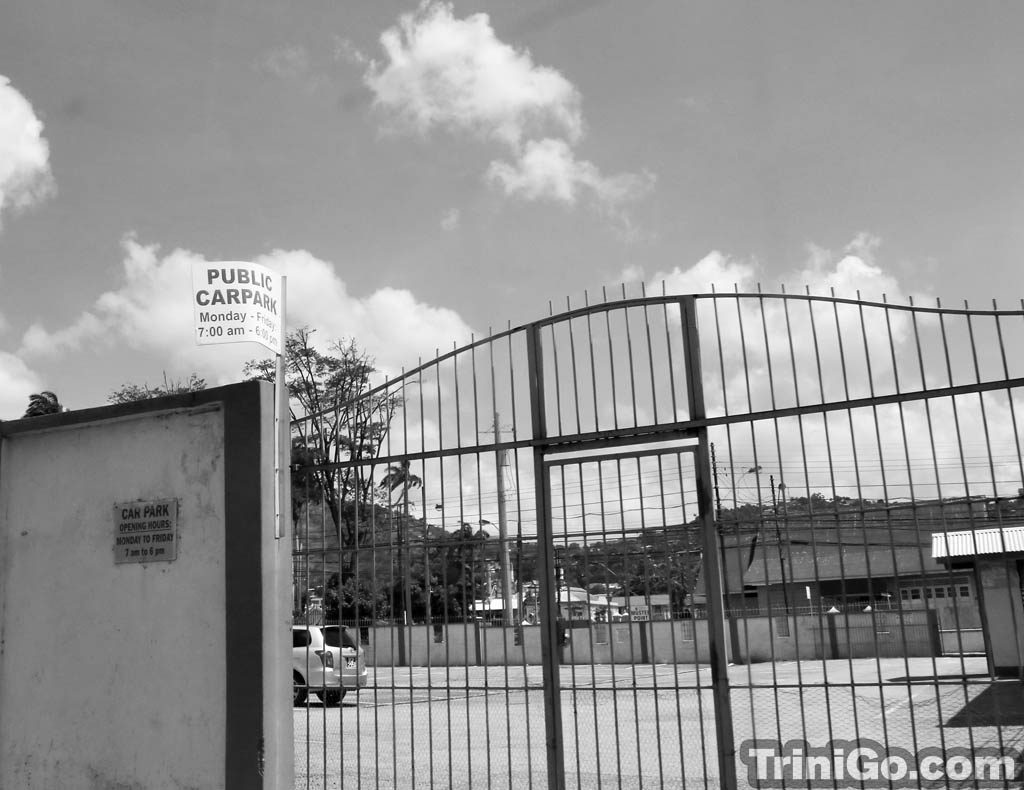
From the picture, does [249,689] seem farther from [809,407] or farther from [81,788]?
[809,407]

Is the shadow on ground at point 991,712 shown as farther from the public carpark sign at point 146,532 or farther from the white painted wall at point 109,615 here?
the public carpark sign at point 146,532

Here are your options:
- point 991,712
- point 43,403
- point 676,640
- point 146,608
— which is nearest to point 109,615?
point 146,608

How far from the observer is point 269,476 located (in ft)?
21.4

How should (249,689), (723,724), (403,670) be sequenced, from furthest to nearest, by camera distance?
(403,670), (249,689), (723,724)

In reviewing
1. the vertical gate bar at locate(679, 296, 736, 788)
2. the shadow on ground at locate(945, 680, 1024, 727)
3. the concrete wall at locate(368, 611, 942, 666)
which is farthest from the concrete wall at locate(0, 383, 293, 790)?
the shadow on ground at locate(945, 680, 1024, 727)

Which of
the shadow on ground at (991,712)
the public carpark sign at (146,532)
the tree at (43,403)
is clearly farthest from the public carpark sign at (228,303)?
the tree at (43,403)

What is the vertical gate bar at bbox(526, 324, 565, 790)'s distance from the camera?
5.79 metres

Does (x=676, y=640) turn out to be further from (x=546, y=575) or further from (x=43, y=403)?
(x=43, y=403)

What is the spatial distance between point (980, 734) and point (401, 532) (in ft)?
25.7

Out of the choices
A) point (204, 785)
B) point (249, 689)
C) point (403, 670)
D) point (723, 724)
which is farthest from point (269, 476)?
point (403, 670)

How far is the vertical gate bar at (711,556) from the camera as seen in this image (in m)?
5.30

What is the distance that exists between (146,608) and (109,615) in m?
0.36

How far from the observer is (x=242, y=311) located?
643 centimetres

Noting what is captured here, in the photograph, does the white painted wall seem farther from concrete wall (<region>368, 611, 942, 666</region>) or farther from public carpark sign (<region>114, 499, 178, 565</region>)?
concrete wall (<region>368, 611, 942, 666</region>)
